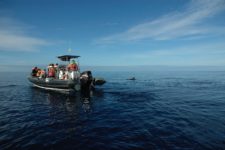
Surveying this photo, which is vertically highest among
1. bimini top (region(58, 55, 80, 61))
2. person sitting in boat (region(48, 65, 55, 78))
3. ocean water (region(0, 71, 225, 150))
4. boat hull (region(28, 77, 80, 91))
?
bimini top (region(58, 55, 80, 61))

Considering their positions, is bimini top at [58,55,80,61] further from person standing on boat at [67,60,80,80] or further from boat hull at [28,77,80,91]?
boat hull at [28,77,80,91]

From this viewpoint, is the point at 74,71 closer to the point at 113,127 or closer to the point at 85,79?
the point at 85,79

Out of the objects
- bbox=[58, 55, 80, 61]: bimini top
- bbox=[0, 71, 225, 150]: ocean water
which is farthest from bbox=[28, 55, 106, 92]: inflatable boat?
bbox=[0, 71, 225, 150]: ocean water

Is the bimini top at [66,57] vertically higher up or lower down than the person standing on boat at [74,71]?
higher up

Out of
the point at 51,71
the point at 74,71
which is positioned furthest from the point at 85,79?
the point at 51,71

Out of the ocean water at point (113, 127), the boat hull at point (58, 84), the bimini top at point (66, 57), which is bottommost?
the ocean water at point (113, 127)

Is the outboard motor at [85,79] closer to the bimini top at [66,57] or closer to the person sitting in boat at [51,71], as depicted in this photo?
the bimini top at [66,57]

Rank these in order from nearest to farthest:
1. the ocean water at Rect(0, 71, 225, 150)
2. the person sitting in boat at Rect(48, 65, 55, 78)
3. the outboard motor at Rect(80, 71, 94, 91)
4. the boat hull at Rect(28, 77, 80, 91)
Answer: the ocean water at Rect(0, 71, 225, 150), the boat hull at Rect(28, 77, 80, 91), the outboard motor at Rect(80, 71, 94, 91), the person sitting in boat at Rect(48, 65, 55, 78)

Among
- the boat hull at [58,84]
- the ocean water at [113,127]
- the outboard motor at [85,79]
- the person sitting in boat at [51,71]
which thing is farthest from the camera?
the person sitting in boat at [51,71]

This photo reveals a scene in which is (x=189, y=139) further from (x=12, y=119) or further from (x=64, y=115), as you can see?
(x=12, y=119)

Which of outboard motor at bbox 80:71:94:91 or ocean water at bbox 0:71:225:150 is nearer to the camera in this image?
ocean water at bbox 0:71:225:150

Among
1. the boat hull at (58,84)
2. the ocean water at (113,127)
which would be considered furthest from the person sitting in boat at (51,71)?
the ocean water at (113,127)

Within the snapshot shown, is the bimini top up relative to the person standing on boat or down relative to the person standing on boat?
up

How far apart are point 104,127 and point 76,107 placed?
6.28 metres
